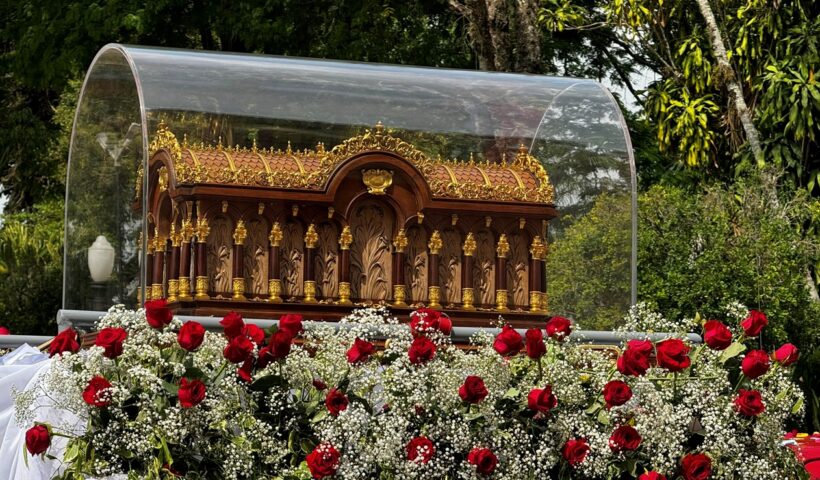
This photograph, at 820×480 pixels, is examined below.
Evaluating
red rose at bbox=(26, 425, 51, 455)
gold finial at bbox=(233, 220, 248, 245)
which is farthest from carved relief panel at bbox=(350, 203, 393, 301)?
red rose at bbox=(26, 425, 51, 455)

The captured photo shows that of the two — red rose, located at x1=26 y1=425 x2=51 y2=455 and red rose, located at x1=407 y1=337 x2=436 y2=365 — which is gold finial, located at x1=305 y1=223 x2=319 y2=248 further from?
red rose, located at x1=26 y1=425 x2=51 y2=455

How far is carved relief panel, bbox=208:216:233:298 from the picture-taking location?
421 inches

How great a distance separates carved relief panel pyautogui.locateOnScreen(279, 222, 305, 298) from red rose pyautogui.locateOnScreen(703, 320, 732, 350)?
15.5 feet

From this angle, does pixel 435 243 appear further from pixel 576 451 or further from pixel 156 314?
pixel 156 314

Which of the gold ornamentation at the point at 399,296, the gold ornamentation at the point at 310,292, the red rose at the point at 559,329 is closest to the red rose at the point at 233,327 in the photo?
the red rose at the point at 559,329

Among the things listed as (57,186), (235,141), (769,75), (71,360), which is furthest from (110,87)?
(57,186)

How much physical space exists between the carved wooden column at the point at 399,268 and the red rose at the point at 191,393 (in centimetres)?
514

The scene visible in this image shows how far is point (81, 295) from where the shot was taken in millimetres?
11883

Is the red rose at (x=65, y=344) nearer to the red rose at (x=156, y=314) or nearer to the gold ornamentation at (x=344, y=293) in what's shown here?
the red rose at (x=156, y=314)

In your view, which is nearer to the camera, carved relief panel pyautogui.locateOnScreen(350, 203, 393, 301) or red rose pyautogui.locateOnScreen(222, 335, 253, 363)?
red rose pyautogui.locateOnScreen(222, 335, 253, 363)

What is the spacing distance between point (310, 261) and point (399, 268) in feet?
2.31

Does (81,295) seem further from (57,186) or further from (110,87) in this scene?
(57,186)

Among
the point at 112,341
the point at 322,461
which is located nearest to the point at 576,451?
the point at 322,461

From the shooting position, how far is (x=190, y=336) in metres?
6.07
